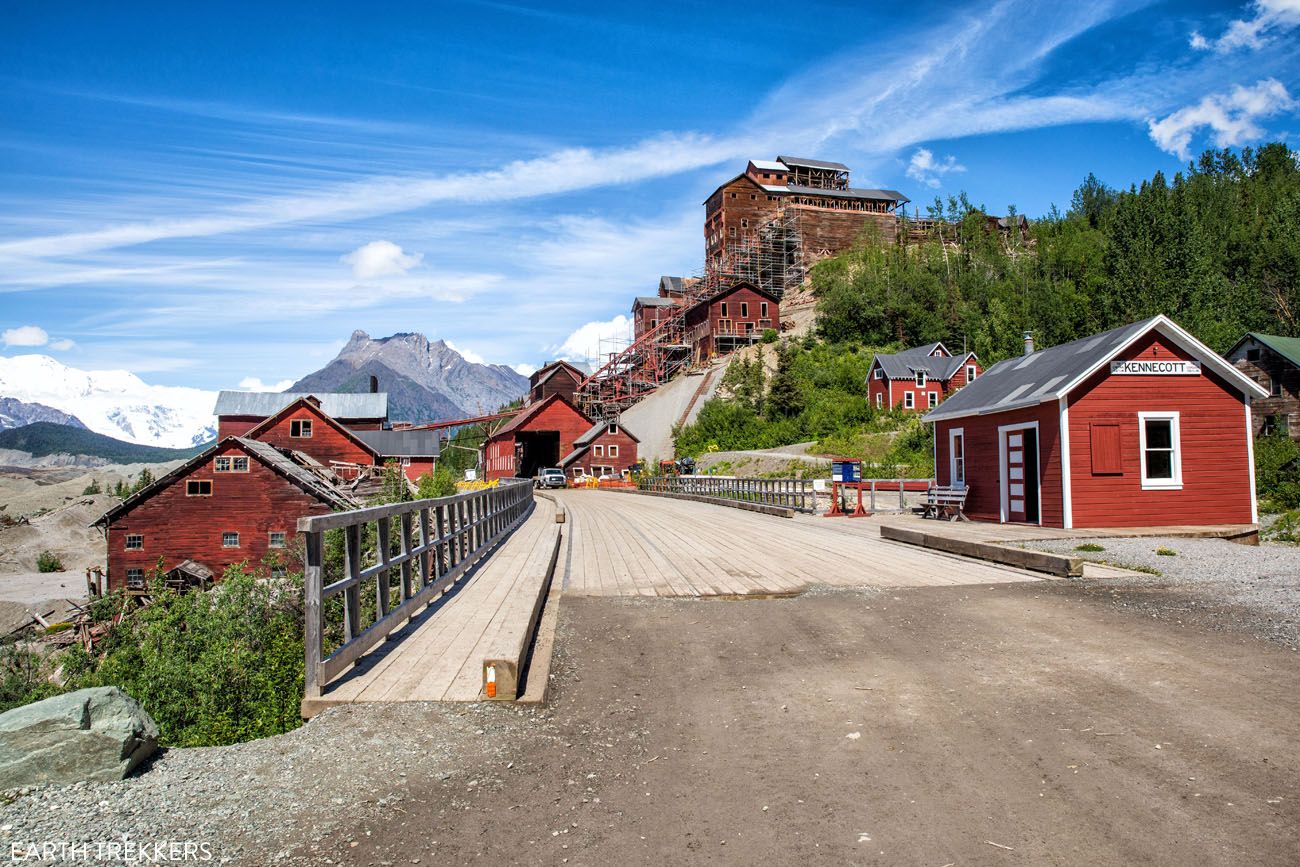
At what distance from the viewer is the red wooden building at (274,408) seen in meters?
67.4

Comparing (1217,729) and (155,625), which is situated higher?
(1217,729)

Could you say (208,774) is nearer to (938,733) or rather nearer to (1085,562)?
(938,733)

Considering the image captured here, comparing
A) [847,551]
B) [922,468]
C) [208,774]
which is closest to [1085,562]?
[847,551]

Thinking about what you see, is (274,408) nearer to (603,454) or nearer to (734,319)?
(603,454)

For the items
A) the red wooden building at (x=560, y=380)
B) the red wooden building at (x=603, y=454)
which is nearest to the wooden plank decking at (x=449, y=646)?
the red wooden building at (x=603, y=454)

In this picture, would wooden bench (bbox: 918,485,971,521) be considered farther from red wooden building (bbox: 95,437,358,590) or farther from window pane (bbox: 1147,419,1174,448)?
red wooden building (bbox: 95,437,358,590)

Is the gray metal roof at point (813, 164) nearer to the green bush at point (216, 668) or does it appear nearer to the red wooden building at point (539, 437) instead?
the red wooden building at point (539, 437)

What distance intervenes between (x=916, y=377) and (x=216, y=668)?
60.0 m

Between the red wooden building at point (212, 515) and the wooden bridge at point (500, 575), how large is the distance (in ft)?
56.9

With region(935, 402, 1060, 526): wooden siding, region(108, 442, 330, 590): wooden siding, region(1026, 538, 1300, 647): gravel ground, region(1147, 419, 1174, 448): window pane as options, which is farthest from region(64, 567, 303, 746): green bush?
region(1147, 419, 1174, 448): window pane

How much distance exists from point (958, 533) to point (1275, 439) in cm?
2012

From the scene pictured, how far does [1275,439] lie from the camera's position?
30.9 metres

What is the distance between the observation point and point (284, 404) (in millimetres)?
68812

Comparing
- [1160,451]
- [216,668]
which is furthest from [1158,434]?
[216,668]
